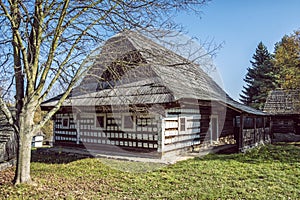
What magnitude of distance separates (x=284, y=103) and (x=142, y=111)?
15.4 meters

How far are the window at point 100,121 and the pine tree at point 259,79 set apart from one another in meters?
22.9

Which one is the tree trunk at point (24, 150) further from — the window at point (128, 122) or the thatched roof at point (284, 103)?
the thatched roof at point (284, 103)

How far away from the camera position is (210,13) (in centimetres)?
704

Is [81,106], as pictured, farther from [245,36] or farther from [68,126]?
[245,36]

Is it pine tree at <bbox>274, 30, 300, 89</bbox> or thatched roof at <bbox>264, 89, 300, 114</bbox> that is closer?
thatched roof at <bbox>264, 89, 300, 114</bbox>

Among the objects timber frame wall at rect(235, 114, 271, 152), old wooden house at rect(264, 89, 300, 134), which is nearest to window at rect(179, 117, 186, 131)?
timber frame wall at rect(235, 114, 271, 152)

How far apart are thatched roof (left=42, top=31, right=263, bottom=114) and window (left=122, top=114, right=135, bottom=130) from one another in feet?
3.43

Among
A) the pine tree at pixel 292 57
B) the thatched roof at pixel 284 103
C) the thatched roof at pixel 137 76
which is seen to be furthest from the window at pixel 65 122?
the pine tree at pixel 292 57

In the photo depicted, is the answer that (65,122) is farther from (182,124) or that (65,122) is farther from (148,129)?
(182,124)

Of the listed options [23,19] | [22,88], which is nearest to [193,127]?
[22,88]

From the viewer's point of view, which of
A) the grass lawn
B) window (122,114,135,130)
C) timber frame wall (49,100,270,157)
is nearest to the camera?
the grass lawn

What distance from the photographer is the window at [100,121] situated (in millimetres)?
11297

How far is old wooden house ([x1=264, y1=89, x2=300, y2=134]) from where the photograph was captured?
61.5 feet

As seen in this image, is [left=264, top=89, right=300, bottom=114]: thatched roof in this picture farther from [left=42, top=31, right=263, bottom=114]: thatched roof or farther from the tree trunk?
the tree trunk
